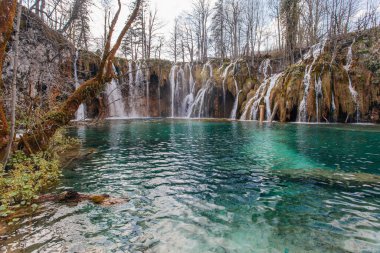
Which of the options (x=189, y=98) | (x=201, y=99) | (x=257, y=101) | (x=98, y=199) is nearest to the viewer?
(x=98, y=199)

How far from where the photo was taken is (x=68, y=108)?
643cm

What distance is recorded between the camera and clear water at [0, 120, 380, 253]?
3215mm

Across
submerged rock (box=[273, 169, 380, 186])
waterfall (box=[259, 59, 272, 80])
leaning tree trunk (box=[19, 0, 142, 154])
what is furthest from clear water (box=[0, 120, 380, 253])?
waterfall (box=[259, 59, 272, 80])

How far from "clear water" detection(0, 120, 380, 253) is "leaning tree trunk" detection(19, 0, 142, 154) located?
1101 millimetres

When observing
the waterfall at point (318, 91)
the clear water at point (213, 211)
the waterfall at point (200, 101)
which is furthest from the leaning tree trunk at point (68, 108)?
the waterfall at point (200, 101)

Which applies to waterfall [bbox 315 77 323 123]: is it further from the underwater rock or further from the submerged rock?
the underwater rock

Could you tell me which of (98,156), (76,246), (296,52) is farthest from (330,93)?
(76,246)

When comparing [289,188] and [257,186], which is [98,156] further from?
[289,188]

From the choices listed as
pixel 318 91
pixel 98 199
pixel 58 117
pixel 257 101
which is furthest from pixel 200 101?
pixel 98 199

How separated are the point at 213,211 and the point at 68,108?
4.68m

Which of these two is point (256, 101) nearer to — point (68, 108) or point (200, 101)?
point (200, 101)

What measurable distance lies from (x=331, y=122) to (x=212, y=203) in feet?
67.0

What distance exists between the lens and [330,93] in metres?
20.6

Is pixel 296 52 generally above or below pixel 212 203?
above
